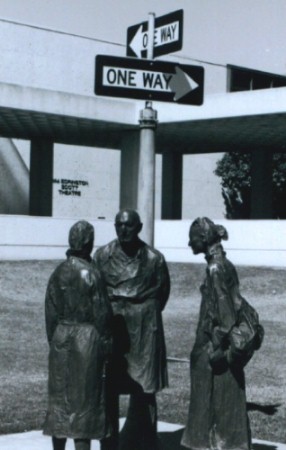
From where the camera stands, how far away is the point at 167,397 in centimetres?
1114

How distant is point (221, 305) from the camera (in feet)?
22.2

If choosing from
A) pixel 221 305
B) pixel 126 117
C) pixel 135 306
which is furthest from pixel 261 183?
pixel 221 305

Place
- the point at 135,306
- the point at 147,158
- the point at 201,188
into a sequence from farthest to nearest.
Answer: the point at 201,188 → the point at 147,158 → the point at 135,306

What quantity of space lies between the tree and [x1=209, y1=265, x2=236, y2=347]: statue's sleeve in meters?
33.2

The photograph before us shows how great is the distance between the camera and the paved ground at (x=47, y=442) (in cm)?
827

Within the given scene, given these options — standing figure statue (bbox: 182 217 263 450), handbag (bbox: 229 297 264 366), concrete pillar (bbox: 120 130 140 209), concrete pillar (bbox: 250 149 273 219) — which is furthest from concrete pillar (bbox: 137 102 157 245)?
concrete pillar (bbox: 250 149 273 219)

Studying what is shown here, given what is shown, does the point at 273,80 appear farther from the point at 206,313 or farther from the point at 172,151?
the point at 206,313

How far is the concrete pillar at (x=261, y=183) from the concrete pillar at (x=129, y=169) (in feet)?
18.0

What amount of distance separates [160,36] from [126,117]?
694 inches

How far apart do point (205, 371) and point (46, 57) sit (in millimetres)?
29341

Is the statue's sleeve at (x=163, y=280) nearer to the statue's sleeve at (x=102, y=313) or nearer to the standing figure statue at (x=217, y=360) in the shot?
the standing figure statue at (x=217, y=360)

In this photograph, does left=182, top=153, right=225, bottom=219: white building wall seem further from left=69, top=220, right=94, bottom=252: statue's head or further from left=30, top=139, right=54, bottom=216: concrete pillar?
left=69, top=220, right=94, bottom=252: statue's head

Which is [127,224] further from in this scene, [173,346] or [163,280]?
[173,346]

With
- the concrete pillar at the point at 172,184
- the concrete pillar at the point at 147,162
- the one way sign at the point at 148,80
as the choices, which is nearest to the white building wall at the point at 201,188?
the concrete pillar at the point at 172,184
